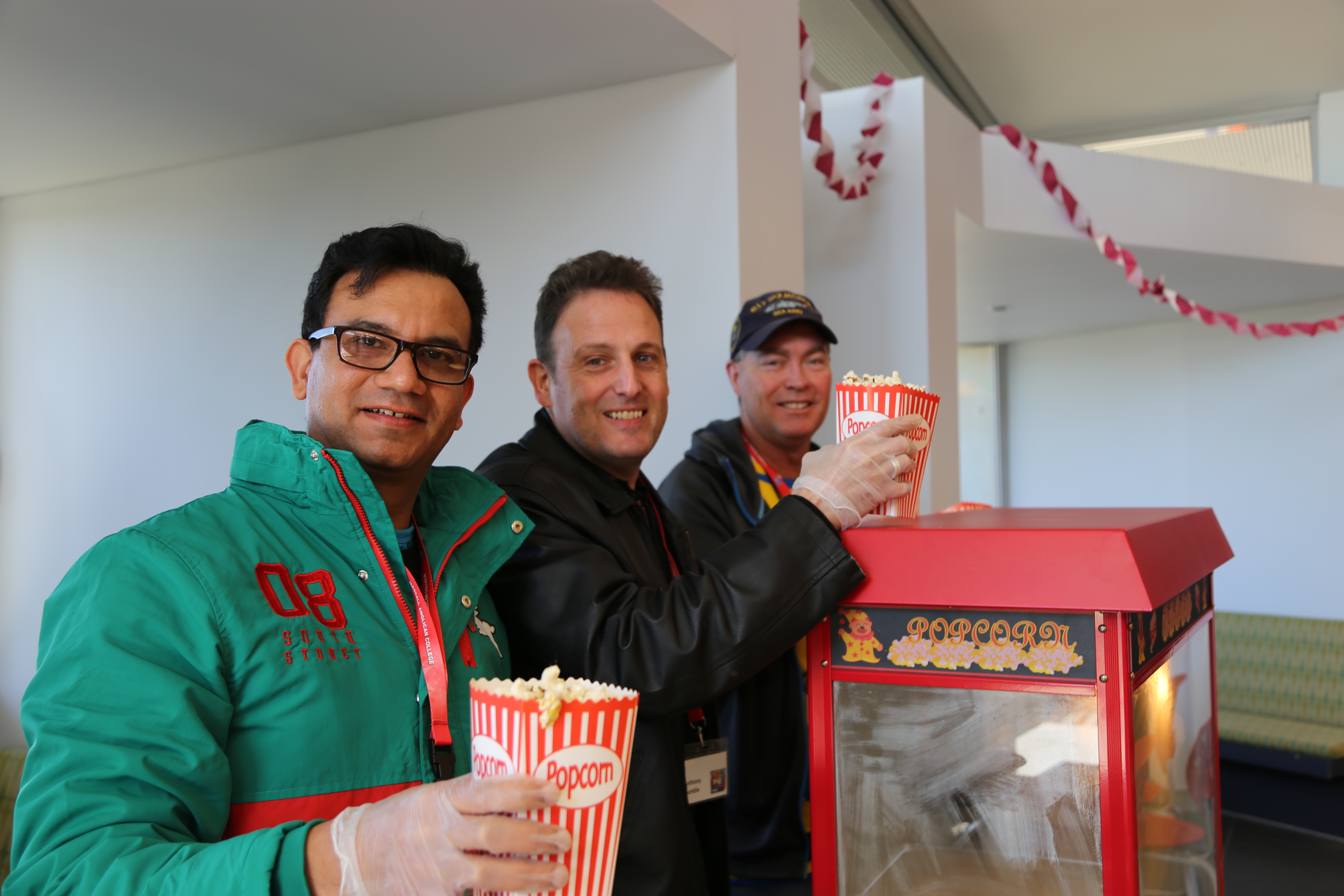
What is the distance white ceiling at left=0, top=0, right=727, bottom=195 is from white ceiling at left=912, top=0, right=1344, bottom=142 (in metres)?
5.00

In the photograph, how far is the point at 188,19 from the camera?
2.44 meters

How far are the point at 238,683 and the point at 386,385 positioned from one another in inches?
15.2

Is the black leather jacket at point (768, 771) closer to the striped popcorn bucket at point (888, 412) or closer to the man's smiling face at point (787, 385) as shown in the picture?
the striped popcorn bucket at point (888, 412)

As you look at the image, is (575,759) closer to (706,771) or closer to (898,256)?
(706,771)

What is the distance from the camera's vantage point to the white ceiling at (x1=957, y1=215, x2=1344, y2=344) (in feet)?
17.7

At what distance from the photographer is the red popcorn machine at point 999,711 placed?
1230 millimetres

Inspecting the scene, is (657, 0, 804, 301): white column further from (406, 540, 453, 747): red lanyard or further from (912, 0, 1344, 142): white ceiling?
(912, 0, 1344, 142): white ceiling

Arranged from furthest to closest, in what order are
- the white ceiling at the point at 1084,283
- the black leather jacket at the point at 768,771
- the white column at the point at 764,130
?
the white ceiling at the point at 1084,283 → the white column at the point at 764,130 → the black leather jacket at the point at 768,771

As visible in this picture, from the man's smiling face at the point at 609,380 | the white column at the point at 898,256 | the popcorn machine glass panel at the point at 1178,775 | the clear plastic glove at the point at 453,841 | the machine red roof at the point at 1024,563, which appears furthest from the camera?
the white column at the point at 898,256

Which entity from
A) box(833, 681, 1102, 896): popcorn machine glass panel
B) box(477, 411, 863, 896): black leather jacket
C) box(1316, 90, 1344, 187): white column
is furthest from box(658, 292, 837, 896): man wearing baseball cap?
box(1316, 90, 1344, 187): white column

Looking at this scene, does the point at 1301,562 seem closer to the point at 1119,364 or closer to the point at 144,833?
the point at 1119,364

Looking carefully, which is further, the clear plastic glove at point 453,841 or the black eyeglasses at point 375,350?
the black eyeglasses at point 375,350

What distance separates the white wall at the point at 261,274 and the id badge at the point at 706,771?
138 cm

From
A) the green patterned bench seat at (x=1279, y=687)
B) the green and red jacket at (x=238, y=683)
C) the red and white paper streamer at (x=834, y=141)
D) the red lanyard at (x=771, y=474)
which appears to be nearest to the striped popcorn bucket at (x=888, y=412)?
the green and red jacket at (x=238, y=683)
